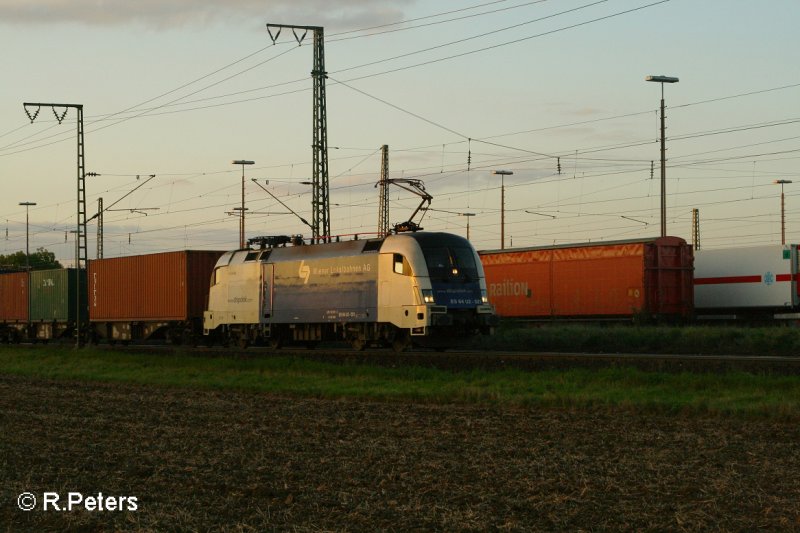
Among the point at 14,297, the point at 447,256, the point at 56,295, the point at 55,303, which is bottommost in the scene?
the point at 55,303

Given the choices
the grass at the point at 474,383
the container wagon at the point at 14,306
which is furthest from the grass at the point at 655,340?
the container wagon at the point at 14,306

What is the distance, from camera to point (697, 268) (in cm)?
4612

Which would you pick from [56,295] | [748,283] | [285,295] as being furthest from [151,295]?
[748,283]

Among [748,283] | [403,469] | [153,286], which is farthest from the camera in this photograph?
[748,283]

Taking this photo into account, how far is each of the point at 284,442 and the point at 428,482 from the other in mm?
3825

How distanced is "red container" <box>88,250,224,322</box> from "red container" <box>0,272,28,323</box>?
7343 millimetres

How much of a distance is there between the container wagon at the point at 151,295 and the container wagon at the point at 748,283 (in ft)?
69.1

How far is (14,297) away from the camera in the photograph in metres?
51.6

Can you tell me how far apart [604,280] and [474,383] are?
2044 cm

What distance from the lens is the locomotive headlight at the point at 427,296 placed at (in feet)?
92.0

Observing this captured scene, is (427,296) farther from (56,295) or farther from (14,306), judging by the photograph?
(14,306)

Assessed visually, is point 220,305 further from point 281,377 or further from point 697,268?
point 697,268

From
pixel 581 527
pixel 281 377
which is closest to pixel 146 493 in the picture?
pixel 581 527

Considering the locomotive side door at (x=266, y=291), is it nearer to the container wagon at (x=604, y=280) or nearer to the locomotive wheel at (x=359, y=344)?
the locomotive wheel at (x=359, y=344)
